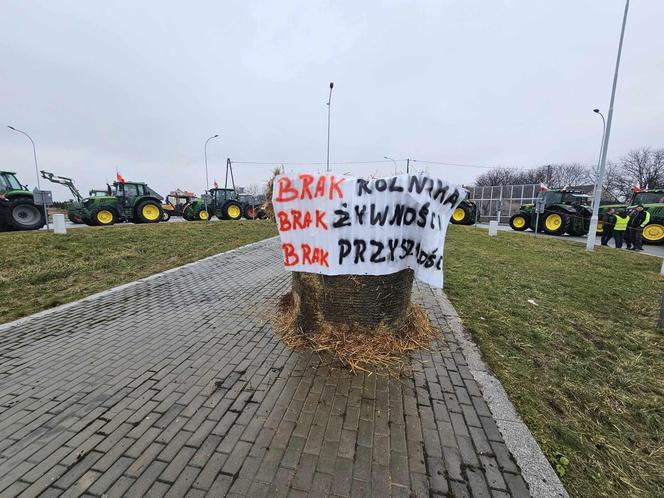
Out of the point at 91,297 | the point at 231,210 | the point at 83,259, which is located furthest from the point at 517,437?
the point at 231,210

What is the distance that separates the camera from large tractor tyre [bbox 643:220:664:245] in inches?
518

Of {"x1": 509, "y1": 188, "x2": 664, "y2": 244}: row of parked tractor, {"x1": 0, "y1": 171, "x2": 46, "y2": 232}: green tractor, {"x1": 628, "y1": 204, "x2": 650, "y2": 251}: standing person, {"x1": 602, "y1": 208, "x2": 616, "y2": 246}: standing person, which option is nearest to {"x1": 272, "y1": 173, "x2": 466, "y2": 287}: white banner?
{"x1": 628, "y1": 204, "x2": 650, "y2": 251}: standing person

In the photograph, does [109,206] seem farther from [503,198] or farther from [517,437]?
[503,198]

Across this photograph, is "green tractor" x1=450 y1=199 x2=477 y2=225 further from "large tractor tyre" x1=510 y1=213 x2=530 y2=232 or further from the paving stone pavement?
the paving stone pavement

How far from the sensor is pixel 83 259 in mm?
7738

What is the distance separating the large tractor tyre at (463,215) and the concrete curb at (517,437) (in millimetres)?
18989

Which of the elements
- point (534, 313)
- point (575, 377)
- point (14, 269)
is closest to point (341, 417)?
point (575, 377)

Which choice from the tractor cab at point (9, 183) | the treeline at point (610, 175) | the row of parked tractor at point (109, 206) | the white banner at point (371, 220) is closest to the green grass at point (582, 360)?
the white banner at point (371, 220)

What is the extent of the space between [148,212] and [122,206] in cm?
123

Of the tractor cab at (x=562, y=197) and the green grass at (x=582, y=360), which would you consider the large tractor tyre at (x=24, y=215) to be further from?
the tractor cab at (x=562, y=197)

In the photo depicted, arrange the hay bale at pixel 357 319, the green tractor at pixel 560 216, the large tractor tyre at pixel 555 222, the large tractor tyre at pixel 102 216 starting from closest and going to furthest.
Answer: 1. the hay bale at pixel 357 319
2. the large tractor tyre at pixel 102 216
3. the green tractor at pixel 560 216
4. the large tractor tyre at pixel 555 222

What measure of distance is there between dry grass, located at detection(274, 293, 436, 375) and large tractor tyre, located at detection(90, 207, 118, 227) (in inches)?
638

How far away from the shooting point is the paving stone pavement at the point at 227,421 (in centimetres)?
187

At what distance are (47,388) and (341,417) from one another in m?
2.71
